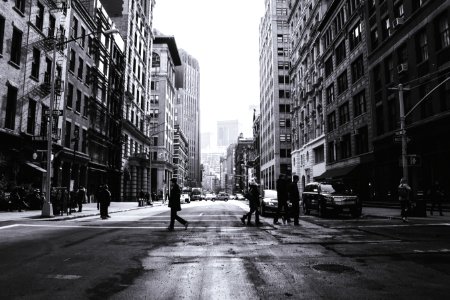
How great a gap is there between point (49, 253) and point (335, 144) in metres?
38.3

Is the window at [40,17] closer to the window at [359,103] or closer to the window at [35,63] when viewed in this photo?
the window at [35,63]

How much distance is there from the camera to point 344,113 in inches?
1610

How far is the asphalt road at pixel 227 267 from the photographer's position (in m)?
4.96

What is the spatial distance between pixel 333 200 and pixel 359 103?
71.2ft

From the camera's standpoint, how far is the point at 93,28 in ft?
125

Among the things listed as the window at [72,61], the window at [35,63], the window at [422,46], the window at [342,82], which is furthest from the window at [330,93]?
the window at [35,63]

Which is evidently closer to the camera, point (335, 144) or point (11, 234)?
point (11, 234)

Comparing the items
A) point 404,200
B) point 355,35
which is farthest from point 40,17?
point 355,35

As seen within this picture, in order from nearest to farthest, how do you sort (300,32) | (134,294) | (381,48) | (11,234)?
(134,294) < (11,234) < (381,48) < (300,32)

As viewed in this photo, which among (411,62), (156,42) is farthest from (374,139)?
(156,42)

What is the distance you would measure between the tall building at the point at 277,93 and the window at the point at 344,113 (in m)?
32.6

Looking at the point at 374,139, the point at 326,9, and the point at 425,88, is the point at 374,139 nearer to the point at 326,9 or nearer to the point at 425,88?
the point at 425,88

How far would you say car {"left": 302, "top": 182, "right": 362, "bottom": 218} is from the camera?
716 inches

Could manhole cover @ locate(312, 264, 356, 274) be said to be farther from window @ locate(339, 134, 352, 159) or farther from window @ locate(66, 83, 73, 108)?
window @ locate(339, 134, 352, 159)
